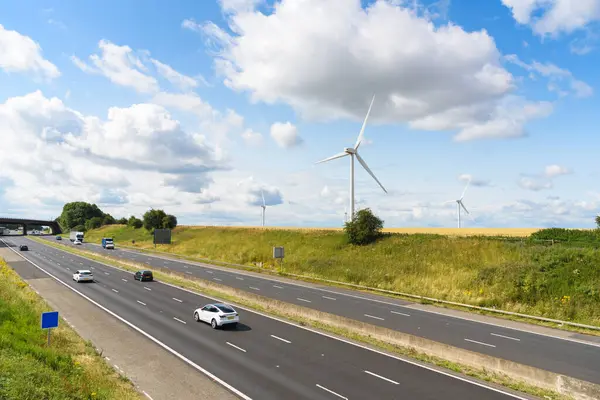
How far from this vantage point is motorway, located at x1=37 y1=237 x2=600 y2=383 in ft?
70.9

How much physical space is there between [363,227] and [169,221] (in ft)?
256

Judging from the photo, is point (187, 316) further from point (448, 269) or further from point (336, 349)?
point (448, 269)

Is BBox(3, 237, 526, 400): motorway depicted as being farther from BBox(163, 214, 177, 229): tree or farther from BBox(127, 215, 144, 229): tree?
BBox(127, 215, 144, 229): tree

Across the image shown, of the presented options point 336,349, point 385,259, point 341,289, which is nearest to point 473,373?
point 336,349

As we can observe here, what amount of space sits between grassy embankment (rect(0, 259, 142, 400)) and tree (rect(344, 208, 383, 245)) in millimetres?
48609

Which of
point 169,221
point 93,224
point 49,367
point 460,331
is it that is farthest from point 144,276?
point 93,224

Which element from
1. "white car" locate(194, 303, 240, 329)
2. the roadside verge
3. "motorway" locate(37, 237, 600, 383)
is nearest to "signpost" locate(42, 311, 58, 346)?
"white car" locate(194, 303, 240, 329)

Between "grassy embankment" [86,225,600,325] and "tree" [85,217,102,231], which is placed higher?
"tree" [85,217,102,231]

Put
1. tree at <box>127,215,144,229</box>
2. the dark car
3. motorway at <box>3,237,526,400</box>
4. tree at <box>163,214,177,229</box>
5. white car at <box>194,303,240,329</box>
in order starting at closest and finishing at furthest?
1. motorway at <box>3,237,526,400</box>
2. white car at <box>194,303,240,329</box>
3. the dark car
4. tree at <box>163,214,177,229</box>
5. tree at <box>127,215,144,229</box>

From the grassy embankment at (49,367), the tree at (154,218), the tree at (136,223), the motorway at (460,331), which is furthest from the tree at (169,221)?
the grassy embankment at (49,367)

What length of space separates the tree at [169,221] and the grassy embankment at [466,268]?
49863 millimetres

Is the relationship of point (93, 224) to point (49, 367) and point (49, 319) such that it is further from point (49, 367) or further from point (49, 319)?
point (49, 367)

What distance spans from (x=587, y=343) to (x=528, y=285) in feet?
42.1

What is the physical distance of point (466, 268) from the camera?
1836 inches
